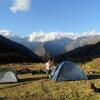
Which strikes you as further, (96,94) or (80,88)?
(80,88)

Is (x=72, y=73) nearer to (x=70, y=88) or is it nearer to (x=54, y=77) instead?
(x=54, y=77)

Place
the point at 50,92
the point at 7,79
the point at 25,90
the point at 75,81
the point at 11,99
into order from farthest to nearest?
the point at 7,79
the point at 75,81
the point at 25,90
the point at 50,92
the point at 11,99

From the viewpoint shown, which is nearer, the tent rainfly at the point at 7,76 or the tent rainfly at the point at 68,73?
the tent rainfly at the point at 68,73

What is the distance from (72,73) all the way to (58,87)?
599 cm

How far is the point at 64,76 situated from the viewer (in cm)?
3519

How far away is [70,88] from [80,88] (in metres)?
0.94

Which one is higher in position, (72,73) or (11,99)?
(72,73)

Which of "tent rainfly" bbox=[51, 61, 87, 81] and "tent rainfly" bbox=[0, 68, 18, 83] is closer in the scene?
"tent rainfly" bbox=[51, 61, 87, 81]

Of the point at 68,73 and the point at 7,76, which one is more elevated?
the point at 68,73

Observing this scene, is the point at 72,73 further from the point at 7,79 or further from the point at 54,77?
the point at 7,79

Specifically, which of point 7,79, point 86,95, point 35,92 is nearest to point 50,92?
point 35,92

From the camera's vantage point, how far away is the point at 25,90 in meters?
28.9

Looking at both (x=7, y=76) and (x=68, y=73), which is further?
(x=7, y=76)

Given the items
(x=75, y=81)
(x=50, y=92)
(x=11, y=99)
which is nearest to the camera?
(x=11, y=99)
